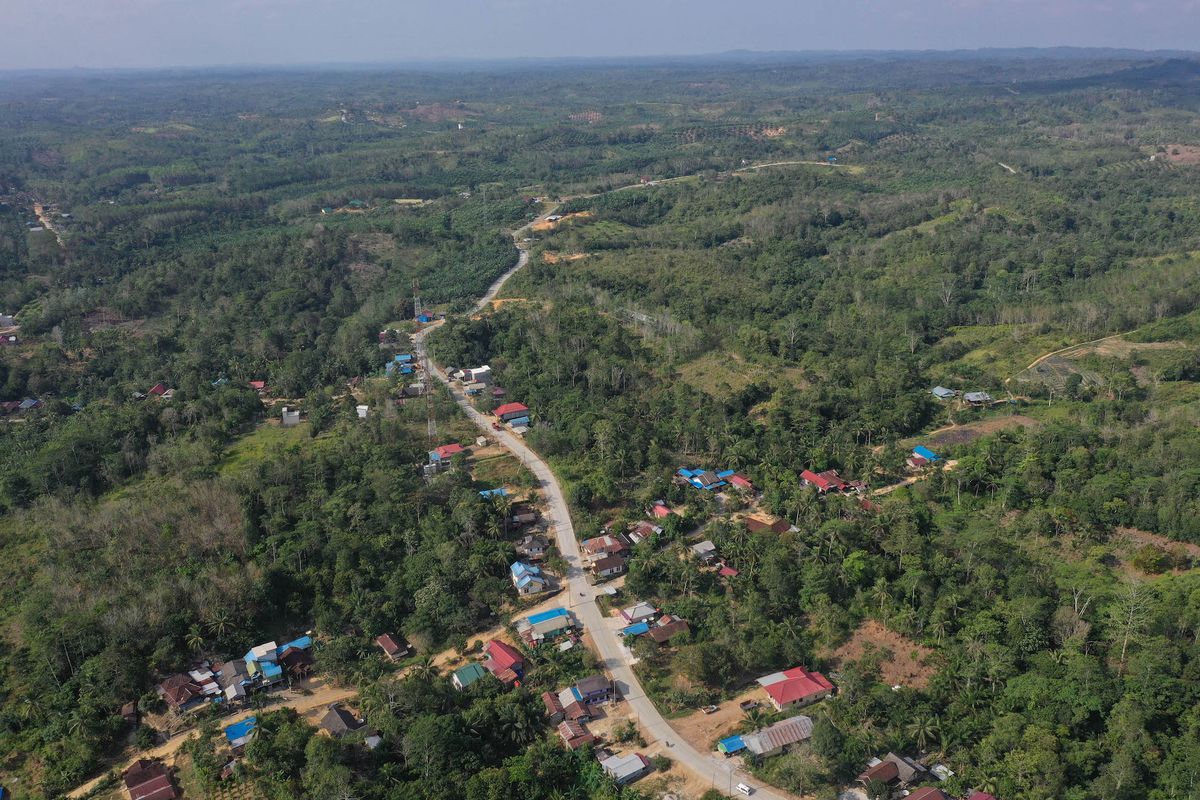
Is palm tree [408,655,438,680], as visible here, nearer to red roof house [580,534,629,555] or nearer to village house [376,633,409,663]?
village house [376,633,409,663]

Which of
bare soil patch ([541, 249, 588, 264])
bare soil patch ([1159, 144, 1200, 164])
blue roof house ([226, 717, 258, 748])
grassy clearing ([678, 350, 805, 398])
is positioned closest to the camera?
blue roof house ([226, 717, 258, 748])

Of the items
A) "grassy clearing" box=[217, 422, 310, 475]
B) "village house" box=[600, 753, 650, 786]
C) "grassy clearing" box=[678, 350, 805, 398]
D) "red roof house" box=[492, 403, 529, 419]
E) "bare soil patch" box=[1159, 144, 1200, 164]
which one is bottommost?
"village house" box=[600, 753, 650, 786]

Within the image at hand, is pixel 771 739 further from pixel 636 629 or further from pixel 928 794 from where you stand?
pixel 636 629

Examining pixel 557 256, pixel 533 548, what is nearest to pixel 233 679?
pixel 533 548

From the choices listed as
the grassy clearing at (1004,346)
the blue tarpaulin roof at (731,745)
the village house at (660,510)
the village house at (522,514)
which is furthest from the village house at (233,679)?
the grassy clearing at (1004,346)

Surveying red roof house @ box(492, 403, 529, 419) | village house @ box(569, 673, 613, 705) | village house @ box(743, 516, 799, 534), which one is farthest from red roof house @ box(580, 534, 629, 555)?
red roof house @ box(492, 403, 529, 419)

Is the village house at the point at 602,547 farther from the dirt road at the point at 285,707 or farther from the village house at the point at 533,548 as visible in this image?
the dirt road at the point at 285,707

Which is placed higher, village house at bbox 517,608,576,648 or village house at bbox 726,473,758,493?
village house at bbox 726,473,758,493
